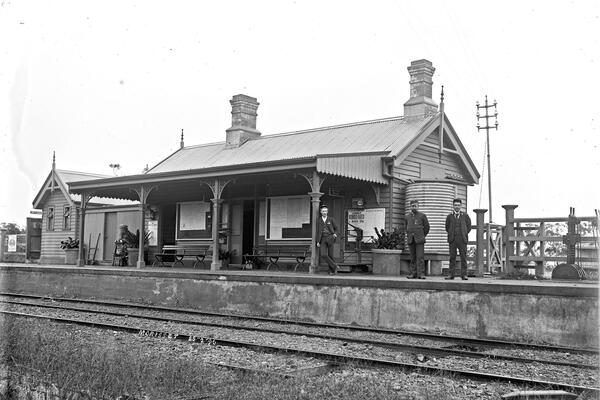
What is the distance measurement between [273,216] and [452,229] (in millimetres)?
6962

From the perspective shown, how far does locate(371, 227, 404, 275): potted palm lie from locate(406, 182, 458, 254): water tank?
1244 mm

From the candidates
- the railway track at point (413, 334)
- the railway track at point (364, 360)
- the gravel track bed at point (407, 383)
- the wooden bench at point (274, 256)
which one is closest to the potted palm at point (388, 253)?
the wooden bench at point (274, 256)

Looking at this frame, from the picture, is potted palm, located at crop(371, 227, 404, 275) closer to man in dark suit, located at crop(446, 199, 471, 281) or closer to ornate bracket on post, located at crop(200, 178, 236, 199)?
man in dark suit, located at crop(446, 199, 471, 281)

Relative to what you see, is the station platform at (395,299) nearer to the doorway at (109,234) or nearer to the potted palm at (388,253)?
the potted palm at (388,253)

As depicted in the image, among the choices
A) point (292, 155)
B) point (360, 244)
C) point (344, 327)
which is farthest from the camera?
point (292, 155)

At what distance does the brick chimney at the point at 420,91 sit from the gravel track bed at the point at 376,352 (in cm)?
1094

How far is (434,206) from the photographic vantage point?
673 inches

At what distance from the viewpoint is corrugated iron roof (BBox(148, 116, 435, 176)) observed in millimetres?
18859

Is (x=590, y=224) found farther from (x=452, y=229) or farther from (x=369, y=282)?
(x=369, y=282)

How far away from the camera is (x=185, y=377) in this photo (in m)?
6.23

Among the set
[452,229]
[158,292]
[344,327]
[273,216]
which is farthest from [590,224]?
[158,292]

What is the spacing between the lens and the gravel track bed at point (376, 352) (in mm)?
7414

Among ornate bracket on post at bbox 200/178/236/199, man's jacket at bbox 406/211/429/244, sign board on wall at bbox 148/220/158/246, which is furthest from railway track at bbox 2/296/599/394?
sign board on wall at bbox 148/220/158/246

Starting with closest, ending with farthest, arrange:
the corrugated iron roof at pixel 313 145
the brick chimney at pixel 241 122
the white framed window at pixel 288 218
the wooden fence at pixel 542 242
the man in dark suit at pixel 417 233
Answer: the man in dark suit at pixel 417 233
the wooden fence at pixel 542 242
the white framed window at pixel 288 218
the corrugated iron roof at pixel 313 145
the brick chimney at pixel 241 122
